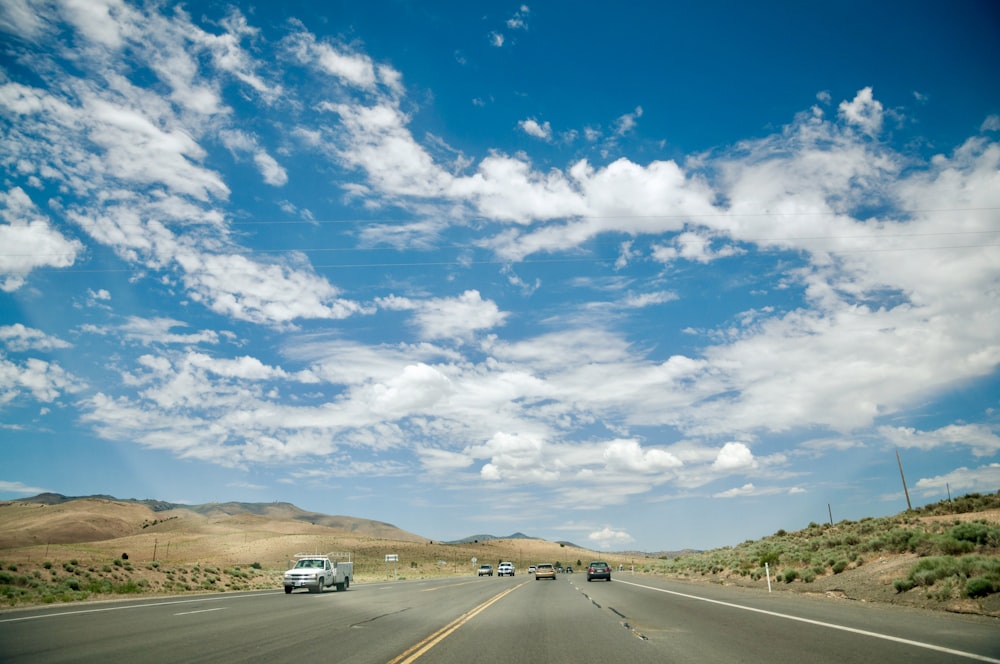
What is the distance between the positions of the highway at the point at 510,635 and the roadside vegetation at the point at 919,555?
2209 mm

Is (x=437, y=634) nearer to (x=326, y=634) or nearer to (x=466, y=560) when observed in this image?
(x=326, y=634)

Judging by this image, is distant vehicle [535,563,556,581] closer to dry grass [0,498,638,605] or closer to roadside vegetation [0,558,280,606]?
dry grass [0,498,638,605]

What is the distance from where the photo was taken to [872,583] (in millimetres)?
24297

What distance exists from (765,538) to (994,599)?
2278 inches

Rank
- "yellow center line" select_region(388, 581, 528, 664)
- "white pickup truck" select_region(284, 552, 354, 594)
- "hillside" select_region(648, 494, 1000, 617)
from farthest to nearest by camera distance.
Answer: "white pickup truck" select_region(284, 552, 354, 594), "hillside" select_region(648, 494, 1000, 617), "yellow center line" select_region(388, 581, 528, 664)

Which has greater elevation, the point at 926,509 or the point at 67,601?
the point at 926,509

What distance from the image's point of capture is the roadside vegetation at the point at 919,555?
18.3 m

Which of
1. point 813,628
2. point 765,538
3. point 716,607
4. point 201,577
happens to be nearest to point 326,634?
point 813,628

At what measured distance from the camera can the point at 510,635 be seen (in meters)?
13.7

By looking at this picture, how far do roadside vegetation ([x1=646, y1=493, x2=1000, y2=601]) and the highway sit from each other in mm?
2209

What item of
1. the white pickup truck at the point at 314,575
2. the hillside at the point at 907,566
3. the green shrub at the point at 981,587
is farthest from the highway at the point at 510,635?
the white pickup truck at the point at 314,575

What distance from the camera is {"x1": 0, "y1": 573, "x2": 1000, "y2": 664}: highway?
1035 centimetres

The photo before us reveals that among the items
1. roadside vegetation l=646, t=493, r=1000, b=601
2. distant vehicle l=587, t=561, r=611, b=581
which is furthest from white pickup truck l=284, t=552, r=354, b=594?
roadside vegetation l=646, t=493, r=1000, b=601

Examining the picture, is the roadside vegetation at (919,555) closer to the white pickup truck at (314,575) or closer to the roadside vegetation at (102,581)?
the white pickup truck at (314,575)
